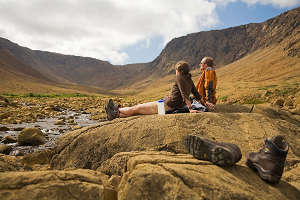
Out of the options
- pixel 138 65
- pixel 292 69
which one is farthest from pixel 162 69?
pixel 292 69

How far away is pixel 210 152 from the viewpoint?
2.66m

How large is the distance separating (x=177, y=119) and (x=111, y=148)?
1.37 m

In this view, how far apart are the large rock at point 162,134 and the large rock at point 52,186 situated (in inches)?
56.2

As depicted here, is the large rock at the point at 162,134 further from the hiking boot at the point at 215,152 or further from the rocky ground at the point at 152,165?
the hiking boot at the point at 215,152

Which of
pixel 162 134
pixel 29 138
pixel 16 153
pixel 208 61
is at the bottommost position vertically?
pixel 16 153

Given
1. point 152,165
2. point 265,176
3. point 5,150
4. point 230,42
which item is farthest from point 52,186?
point 230,42

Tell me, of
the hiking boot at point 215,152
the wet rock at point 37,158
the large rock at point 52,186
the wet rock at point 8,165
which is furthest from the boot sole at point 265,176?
the wet rock at point 37,158

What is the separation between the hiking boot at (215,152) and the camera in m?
2.59

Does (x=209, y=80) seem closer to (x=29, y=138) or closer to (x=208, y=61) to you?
(x=208, y=61)

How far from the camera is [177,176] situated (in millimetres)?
2379

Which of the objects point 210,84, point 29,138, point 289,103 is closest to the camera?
point 210,84

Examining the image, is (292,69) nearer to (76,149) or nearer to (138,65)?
(76,149)

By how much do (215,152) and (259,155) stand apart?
62 centimetres

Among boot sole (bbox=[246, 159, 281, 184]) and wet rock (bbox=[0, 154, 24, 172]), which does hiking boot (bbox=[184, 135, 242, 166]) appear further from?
wet rock (bbox=[0, 154, 24, 172])
